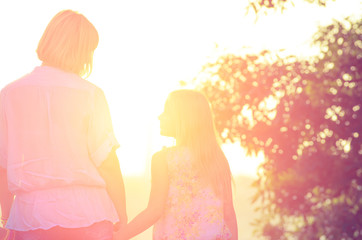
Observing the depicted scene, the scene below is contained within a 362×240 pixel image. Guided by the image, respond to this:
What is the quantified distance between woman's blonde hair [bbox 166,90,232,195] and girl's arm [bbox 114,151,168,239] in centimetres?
22

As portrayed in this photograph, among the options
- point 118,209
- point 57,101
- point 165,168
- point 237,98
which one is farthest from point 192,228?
point 237,98

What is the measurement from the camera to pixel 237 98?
1410cm

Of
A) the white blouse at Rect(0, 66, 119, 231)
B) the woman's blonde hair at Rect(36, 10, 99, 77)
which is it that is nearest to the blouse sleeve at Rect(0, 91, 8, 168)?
the white blouse at Rect(0, 66, 119, 231)

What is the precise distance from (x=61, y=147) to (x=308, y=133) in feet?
32.4

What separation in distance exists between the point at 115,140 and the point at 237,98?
407 inches

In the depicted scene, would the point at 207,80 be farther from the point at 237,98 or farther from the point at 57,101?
the point at 57,101

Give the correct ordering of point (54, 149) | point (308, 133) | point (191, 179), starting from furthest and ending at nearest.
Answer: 1. point (308, 133)
2. point (191, 179)
3. point (54, 149)

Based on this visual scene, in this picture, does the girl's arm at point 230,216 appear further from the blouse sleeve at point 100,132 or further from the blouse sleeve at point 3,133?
the blouse sleeve at point 3,133

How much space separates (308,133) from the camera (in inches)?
519

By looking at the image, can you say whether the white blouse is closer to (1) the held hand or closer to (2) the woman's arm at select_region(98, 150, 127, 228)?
(2) the woman's arm at select_region(98, 150, 127, 228)

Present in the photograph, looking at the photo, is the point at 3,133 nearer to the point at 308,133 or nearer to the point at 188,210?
the point at 188,210

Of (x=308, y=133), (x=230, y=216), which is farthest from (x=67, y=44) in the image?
(x=308, y=133)

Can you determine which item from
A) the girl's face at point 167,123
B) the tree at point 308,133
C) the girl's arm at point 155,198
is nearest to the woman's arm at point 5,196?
the girl's arm at point 155,198

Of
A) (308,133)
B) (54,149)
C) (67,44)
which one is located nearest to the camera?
(54,149)
